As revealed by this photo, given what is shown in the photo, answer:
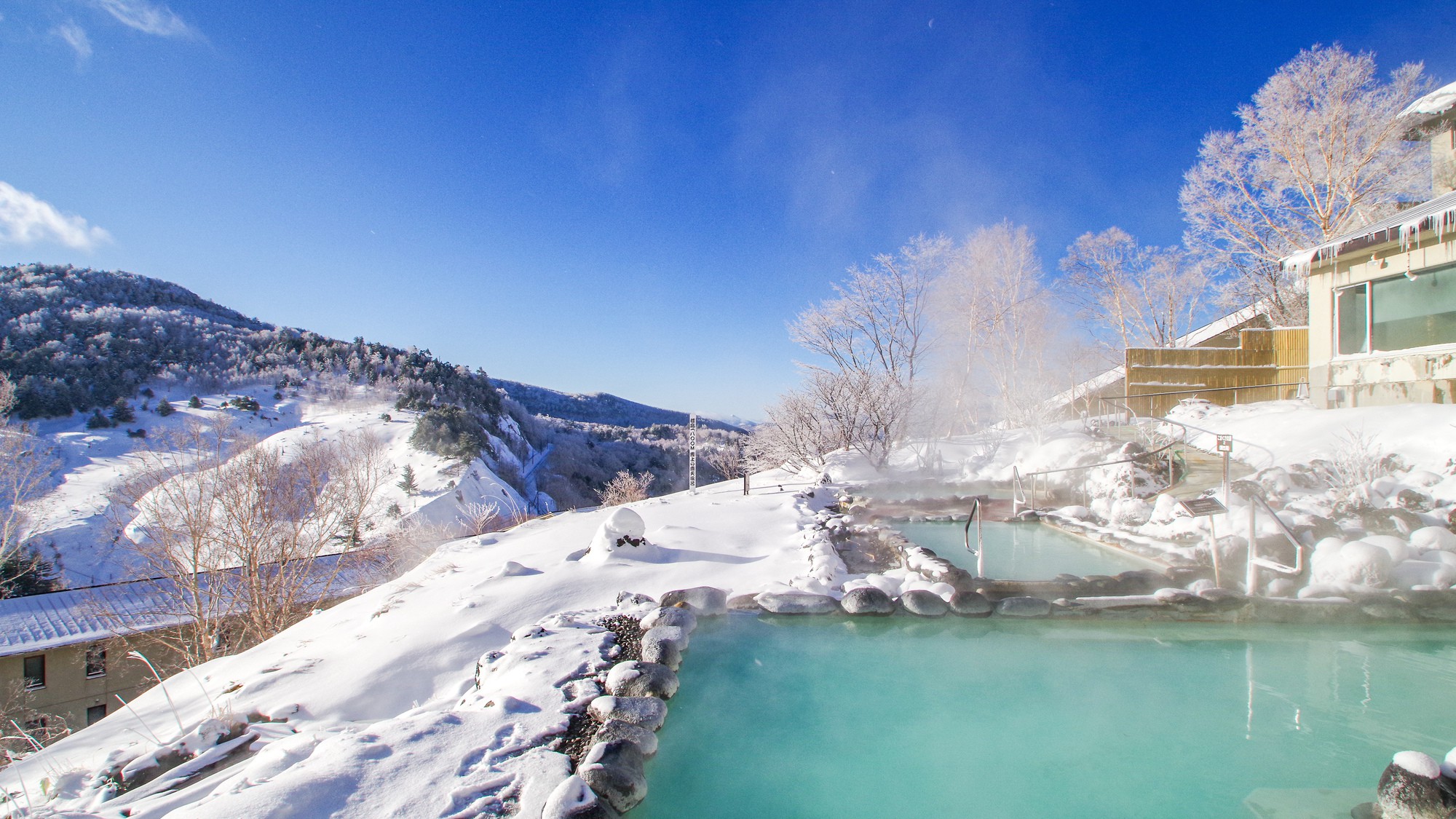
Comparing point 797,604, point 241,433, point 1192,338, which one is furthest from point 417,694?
point 1192,338

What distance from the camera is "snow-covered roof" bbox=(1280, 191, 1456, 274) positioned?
269 inches

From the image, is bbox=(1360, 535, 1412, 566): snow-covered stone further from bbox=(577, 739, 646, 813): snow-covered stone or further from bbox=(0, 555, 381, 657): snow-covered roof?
bbox=(0, 555, 381, 657): snow-covered roof

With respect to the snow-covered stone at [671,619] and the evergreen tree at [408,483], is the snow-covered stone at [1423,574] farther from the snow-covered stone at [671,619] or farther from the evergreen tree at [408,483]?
the evergreen tree at [408,483]

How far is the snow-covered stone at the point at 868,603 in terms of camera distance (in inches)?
194

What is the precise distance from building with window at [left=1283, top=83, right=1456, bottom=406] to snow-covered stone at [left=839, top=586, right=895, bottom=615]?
8323 mm

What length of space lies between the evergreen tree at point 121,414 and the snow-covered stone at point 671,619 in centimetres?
3589

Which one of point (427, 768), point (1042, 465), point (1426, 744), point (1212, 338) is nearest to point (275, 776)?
point (427, 768)

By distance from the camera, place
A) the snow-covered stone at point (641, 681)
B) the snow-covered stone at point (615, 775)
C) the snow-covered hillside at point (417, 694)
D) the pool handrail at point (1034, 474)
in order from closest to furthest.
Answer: the snow-covered hillside at point (417, 694) < the snow-covered stone at point (615, 775) < the snow-covered stone at point (641, 681) < the pool handrail at point (1034, 474)

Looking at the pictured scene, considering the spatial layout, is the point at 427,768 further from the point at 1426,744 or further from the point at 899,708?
the point at 1426,744

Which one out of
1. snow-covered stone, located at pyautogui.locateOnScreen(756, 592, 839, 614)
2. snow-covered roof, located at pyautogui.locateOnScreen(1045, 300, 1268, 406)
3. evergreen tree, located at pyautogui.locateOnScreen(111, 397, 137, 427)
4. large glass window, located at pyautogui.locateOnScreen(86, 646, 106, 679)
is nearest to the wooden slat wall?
snow-covered roof, located at pyautogui.locateOnScreen(1045, 300, 1268, 406)

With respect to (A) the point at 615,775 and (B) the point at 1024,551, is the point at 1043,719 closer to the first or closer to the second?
(A) the point at 615,775

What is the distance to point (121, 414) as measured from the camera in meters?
26.9

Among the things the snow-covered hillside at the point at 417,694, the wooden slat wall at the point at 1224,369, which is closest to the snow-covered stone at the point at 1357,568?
the snow-covered hillside at the point at 417,694

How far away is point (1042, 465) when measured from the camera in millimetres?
10375
